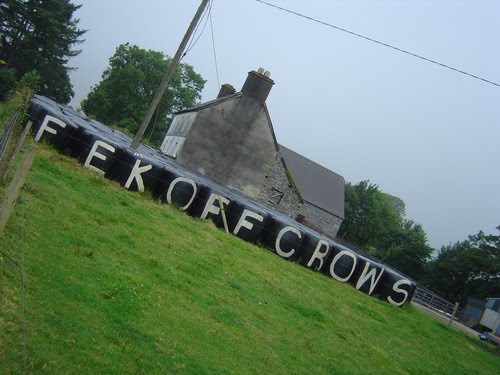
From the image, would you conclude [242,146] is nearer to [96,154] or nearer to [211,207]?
[211,207]

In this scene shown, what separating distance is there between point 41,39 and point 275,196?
3487cm

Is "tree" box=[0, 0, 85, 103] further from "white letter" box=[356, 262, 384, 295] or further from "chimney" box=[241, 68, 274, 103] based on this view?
"white letter" box=[356, 262, 384, 295]

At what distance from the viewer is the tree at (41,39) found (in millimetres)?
48531

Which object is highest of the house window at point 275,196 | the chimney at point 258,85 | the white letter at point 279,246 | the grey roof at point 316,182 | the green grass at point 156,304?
the chimney at point 258,85

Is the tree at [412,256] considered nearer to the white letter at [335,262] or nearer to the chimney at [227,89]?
the chimney at [227,89]

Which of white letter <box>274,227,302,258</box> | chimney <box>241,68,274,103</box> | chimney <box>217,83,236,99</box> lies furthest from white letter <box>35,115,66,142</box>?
chimney <box>217,83,236,99</box>

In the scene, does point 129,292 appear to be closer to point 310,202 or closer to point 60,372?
point 60,372

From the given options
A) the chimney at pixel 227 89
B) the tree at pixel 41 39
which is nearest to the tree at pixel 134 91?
the tree at pixel 41 39

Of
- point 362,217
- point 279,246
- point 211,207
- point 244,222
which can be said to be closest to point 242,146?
point 279,246

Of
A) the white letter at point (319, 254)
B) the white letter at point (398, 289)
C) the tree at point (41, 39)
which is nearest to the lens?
the white letter at point (319, 254)

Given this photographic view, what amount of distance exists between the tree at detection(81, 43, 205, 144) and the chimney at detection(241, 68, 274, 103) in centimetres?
3323

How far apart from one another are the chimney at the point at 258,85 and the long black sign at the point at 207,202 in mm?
14120

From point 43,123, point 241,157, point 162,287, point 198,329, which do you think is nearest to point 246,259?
point 162,287

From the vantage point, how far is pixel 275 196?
32438mm
